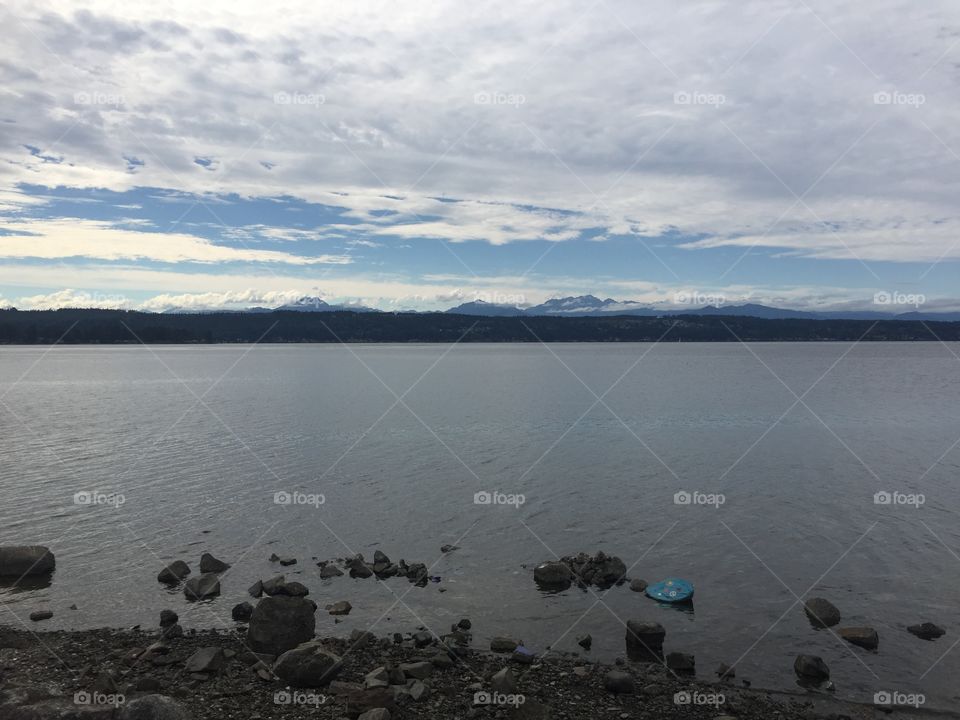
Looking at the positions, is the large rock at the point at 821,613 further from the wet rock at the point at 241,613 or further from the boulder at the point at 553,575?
the wet rock at the point at 241,613

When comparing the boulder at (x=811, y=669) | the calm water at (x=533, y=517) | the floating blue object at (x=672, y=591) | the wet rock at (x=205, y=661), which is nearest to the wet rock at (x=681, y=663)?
the calm water at (x=533, y=517)

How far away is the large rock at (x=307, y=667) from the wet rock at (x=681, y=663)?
10246 millimetres

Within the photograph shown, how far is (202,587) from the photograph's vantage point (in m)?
26.8

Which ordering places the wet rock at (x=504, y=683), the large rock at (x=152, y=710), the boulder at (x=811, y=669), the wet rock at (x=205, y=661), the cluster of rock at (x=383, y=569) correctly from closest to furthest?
the large rock at (x=152, y=710) → the wet rock at (x=504, y=683) → the wet rock at (x=205, y=661) → the boulder at (x=811, y=669) → the cluster of rock at (x=383, y=569)

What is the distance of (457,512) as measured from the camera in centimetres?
3897

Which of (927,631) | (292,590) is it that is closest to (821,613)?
(927,631)

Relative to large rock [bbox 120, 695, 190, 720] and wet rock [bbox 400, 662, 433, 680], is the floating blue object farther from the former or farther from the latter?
large rock [bbox 120, 695, 190, 720]

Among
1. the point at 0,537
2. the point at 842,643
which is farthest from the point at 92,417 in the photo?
the point at 842,643

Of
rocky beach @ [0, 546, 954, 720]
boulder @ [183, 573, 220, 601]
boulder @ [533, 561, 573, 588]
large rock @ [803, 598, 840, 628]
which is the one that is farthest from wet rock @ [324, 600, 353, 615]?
large rock @ [803, 598, 840, 628]

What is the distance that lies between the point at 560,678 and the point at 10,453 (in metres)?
55.6

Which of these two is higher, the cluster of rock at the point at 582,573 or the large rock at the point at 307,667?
the cluster of rock at the point at 582,573

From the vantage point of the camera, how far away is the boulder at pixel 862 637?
22266 mm

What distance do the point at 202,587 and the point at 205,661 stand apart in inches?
314

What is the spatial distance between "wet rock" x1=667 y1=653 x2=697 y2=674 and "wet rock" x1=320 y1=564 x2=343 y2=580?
14.6 meters
